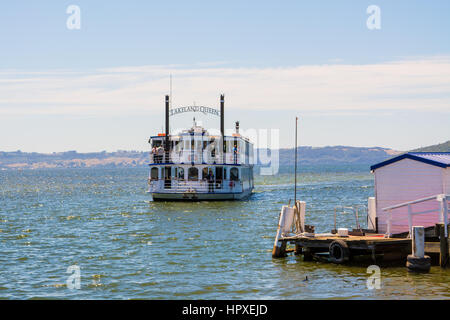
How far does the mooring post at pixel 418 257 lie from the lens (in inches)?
773

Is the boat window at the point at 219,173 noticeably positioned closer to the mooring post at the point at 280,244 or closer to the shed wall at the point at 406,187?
the mooring post at the point at 280,244

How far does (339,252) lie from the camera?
2238 cm

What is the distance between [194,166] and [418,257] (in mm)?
32675

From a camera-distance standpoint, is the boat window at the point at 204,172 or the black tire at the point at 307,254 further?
the boat window at the point at 204,172

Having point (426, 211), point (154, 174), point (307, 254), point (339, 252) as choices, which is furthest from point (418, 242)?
point (154, 174)

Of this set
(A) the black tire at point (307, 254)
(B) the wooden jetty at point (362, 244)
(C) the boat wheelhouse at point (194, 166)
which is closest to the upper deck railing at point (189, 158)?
(C) the boat wheelhouse at point (194, 166)

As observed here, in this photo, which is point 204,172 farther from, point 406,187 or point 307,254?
point 406,187

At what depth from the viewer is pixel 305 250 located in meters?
23.6

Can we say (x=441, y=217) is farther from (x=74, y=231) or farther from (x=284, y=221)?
(x=74, y=231)

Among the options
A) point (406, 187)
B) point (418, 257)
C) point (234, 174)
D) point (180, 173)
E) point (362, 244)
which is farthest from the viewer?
point (234, 174)

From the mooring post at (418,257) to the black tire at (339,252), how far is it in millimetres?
2465

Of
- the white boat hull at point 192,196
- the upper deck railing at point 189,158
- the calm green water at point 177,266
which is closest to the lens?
the calm green water at point 177,266
